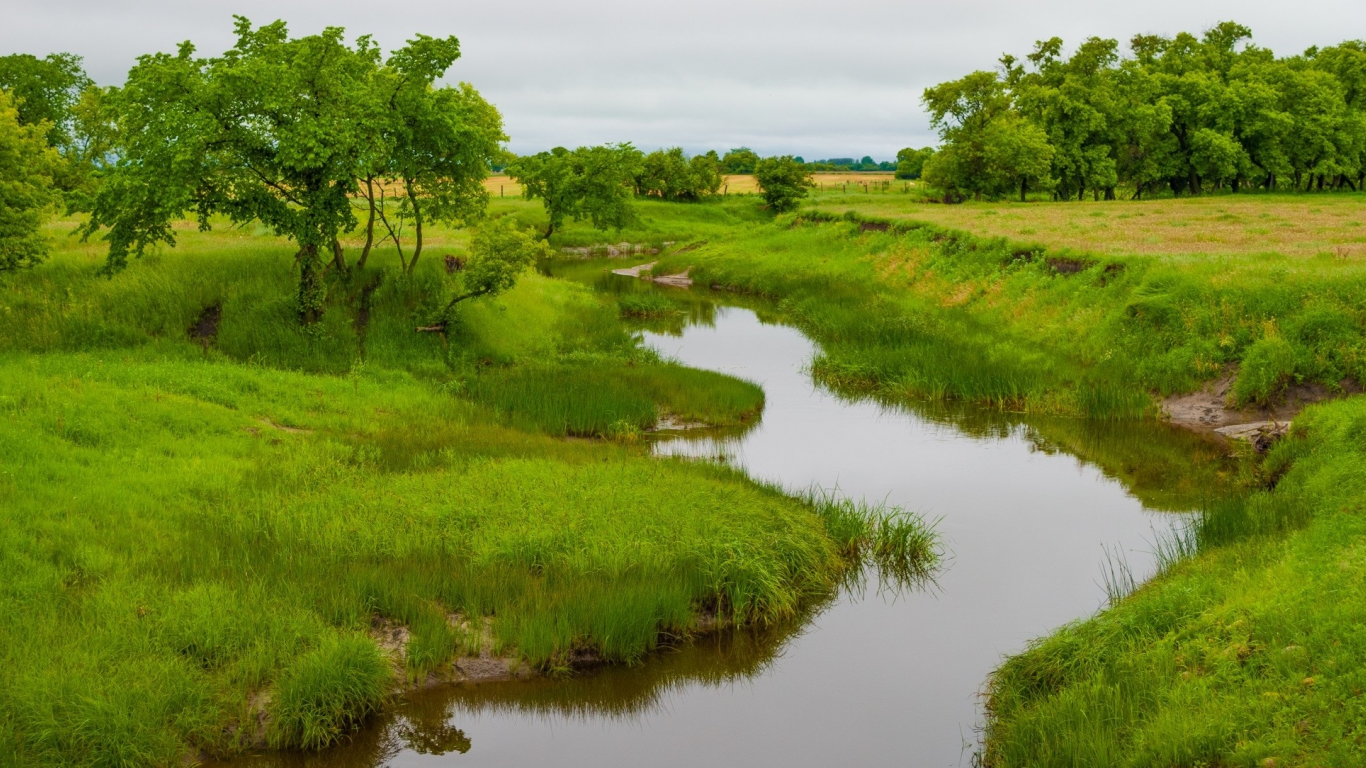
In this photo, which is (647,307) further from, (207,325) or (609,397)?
(207,325)

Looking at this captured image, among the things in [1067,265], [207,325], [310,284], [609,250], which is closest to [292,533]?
[310,284]

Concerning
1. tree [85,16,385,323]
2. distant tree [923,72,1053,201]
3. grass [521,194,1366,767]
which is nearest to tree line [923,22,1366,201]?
distant tree [923,72,1053,201]

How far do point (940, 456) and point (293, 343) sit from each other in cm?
1542

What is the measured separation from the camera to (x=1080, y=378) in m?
27.1

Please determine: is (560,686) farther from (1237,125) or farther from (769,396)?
(1237,125)

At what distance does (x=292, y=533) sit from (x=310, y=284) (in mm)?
13045

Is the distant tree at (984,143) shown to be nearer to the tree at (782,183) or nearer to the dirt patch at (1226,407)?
the tree at (782,183)

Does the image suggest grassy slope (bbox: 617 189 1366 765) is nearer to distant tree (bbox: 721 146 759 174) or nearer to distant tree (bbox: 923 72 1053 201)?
distant tree (bbox: 923 72 1053 201)

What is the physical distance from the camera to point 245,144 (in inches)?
928

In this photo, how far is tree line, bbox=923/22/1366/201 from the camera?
73812 mm

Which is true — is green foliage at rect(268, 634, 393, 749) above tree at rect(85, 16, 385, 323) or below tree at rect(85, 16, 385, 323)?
below

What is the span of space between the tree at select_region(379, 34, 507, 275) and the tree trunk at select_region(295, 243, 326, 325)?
4.25ft

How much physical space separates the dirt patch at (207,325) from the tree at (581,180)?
42701mm

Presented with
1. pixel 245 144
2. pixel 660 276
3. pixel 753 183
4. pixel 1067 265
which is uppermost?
pixel 753 183
